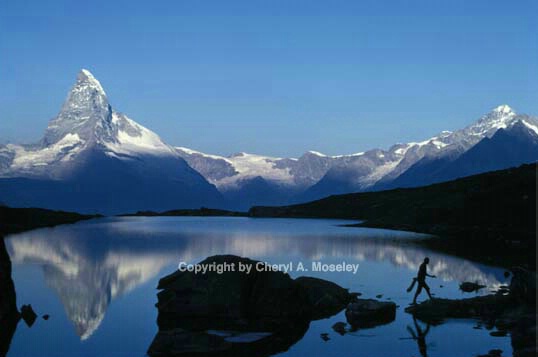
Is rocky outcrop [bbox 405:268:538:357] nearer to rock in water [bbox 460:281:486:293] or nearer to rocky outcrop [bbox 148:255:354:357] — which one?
rocky outcrop [bbox 148:255:354:357]

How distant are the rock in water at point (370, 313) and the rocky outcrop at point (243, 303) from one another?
267 centimetres

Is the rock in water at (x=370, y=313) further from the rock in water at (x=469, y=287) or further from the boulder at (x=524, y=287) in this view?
the rock in water at (x=469, y=287)

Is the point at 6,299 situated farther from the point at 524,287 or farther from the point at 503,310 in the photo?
the point at 524,287

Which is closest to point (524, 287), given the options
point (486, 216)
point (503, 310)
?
point (503, 310)

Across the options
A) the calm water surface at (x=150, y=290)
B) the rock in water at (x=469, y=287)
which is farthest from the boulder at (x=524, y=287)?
the rock in water at (x=469, y=287)

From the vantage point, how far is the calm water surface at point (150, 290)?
3778 centimetres

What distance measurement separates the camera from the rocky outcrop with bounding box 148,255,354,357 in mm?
42406

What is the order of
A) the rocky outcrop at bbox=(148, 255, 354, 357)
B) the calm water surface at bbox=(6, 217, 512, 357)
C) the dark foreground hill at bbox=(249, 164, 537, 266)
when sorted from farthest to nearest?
the dark foreground hill at bbox=(249, 164, 537, 266), the rocky outcrop at bbox=(148, 255, 354, 357), the calm water surface at bbox=(6, 217, 512, 357)

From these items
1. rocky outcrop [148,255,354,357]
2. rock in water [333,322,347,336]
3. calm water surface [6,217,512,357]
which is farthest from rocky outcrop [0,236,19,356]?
rock in water [333,322,347,336]

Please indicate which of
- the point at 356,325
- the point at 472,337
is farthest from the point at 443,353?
the point at 356,325

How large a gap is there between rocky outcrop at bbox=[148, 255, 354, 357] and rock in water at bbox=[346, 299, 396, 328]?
2666 mm

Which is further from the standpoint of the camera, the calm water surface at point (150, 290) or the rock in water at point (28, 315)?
the rock in water at point (28, 315)

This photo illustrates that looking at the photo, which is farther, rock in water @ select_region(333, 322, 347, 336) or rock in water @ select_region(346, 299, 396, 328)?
rock in water @ select_region(346, 299, 396, 328)

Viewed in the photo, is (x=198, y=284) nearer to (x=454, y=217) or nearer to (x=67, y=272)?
(x=67, y=272)
